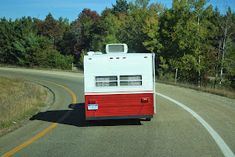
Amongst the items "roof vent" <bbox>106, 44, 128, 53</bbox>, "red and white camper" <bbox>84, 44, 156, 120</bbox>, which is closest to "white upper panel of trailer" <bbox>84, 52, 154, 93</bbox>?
"red and white camper" <bbox>84, 44, 156, 120</bbox>

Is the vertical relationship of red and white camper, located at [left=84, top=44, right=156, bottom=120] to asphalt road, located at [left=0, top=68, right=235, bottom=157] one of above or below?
above

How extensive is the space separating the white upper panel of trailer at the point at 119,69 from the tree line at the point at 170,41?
2364 cm

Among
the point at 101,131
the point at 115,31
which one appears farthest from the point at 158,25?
the point at 101,131

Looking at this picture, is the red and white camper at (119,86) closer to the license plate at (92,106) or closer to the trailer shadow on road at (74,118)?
the license plate at (92,106)

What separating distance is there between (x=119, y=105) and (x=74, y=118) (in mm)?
2677

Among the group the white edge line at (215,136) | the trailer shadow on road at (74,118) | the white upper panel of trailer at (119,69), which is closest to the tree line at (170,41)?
the trailer shadow on road at (74,118)

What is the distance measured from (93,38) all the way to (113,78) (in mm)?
63065

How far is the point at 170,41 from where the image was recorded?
47.4m

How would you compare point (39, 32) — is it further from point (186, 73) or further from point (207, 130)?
point (207, 130)

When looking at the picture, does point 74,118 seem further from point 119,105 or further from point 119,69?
point 119,69

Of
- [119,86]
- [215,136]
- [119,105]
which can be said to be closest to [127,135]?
[119,105]

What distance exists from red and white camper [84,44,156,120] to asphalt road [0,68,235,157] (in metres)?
0.44

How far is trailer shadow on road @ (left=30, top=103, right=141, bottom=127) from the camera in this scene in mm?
12724

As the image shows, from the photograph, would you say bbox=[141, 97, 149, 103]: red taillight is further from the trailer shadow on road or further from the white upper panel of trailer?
the trailer shadow on road
